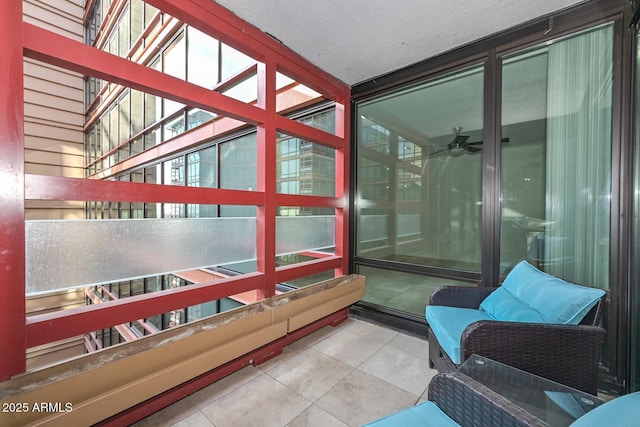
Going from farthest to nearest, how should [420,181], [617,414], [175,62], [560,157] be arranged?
1. [175,62]
2. [420,181]
3. [560,157]
4. [617,414]

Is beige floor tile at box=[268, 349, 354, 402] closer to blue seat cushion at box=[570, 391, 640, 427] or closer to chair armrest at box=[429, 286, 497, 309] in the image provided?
chair armrest at box=[429, 286, 497, 309]

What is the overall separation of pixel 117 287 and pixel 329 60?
725 cm

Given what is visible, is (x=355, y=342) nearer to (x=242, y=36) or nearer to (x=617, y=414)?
(x=617, y=414)

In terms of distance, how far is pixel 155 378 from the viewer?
56.5 inches

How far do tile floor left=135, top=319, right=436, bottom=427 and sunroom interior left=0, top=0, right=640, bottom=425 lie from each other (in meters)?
0.13

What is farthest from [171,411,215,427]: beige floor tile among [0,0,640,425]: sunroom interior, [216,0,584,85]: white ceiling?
[216,0,584,85]: white ceiling

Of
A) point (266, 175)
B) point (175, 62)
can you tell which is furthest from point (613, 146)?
point (175, 62)

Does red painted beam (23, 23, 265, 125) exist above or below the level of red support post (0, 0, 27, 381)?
above

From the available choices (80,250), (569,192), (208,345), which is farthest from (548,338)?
(80,250)

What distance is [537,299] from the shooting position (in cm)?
163

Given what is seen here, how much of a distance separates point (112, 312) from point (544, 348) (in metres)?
2.42

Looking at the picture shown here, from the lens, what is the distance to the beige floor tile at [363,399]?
156 cm

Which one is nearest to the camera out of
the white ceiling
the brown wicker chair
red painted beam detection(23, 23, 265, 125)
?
red painted beam detection(23, 23, 265, 125)

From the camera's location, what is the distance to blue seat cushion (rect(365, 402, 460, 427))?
36.9 inches
